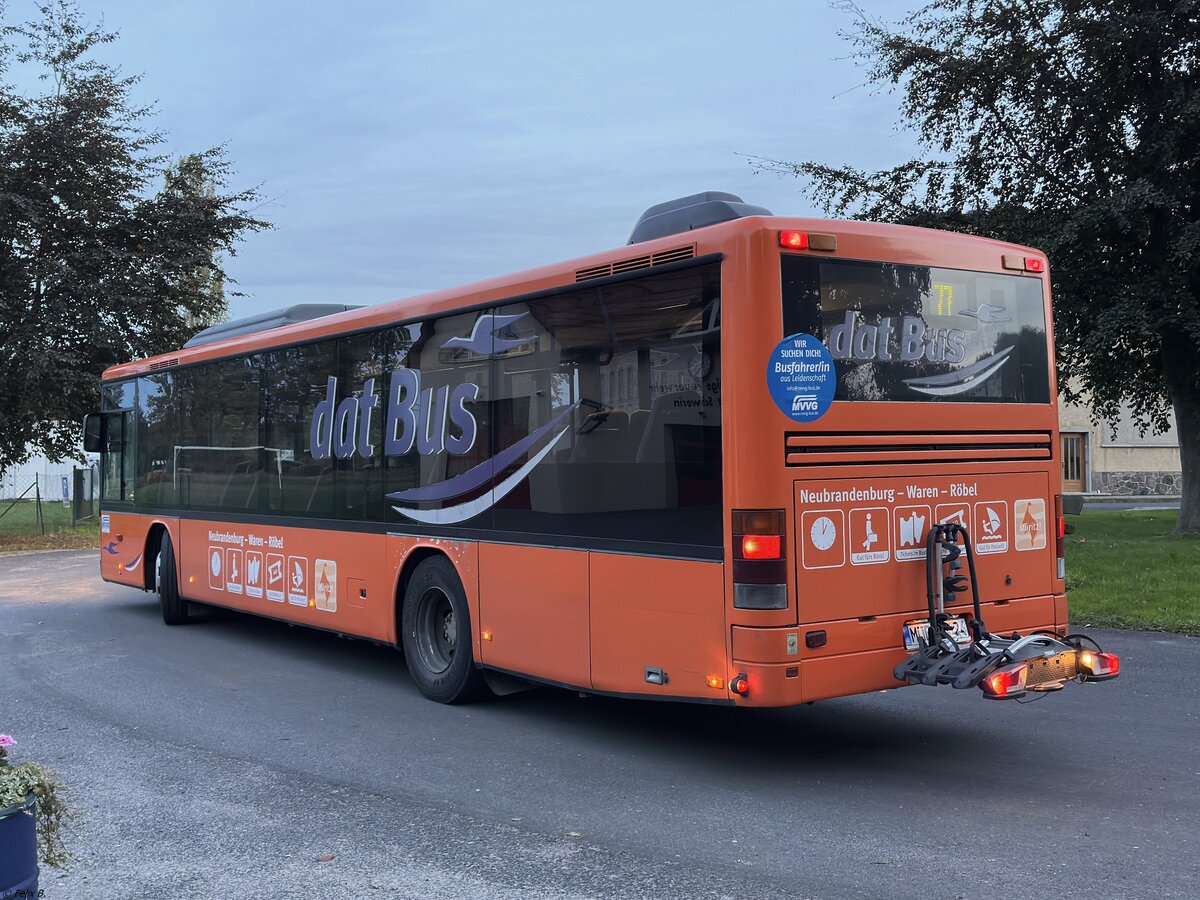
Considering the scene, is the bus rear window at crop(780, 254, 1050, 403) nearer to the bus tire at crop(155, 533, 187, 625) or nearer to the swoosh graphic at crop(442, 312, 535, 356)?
the swoosh graphic at crop(442, 312, 535, 356)

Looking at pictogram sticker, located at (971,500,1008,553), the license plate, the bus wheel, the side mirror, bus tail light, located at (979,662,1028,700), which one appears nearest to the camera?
bus tail light, located at (979,662,1028,700)

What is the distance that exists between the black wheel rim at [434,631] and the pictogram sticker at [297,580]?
6.06ft

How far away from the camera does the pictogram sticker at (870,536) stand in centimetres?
605

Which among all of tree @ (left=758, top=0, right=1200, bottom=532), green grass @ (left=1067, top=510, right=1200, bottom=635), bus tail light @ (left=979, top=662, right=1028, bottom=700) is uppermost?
tree @ (left=758, top=0, right=1200, bottom=532)

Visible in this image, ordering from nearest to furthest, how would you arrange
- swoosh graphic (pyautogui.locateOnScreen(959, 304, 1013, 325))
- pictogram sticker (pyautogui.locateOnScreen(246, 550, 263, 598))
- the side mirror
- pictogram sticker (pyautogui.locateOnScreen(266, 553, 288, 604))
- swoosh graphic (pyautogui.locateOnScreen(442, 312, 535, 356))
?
swoosh graphic (pyautogui.locateOnScreen(959, 304, 1013, 325)) < swoosh graphic (pyautogui.locateOnScreen(442, 312, 535, 356)) < pictogram sticker (pyautogui.locateOnScreen(266, 553, 288, 604)) < pictogram sticker (pyautogui.locateOnScreen(246, 550, 263, 598)) < the side mirror

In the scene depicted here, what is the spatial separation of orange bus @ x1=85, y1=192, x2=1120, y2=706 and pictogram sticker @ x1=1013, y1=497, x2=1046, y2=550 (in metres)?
0.02

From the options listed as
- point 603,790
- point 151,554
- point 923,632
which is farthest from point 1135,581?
point 151,554

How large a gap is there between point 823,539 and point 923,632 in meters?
0.87

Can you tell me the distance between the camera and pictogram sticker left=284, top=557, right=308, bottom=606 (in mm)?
9828

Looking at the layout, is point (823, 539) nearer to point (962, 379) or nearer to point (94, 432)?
point (962, 379)

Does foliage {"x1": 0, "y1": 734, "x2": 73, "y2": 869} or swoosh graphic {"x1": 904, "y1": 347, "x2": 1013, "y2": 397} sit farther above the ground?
swoosh graphic {"x1": 904, "y1": 347, "x2": 1013, "y2": 397}

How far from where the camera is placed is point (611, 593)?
21.4ft

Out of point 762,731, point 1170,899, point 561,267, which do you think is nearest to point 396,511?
point 561,267

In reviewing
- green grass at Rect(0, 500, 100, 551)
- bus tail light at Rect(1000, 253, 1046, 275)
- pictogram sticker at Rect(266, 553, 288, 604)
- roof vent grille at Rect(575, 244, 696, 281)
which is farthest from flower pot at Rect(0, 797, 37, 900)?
green grass at Rect(0, 500, 100, 551)
